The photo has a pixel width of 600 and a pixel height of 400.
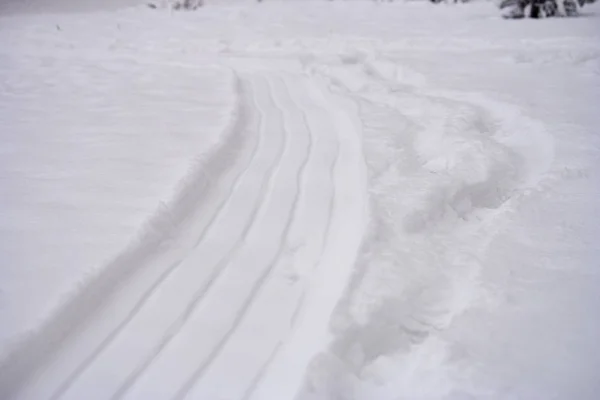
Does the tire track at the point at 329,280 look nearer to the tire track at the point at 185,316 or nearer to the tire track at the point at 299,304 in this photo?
the tire track at the point at 299,304

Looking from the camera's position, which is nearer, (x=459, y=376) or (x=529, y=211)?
(x=459, y=376)

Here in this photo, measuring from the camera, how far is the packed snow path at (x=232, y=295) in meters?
1.21

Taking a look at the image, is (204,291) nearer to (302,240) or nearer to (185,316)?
(185,316)

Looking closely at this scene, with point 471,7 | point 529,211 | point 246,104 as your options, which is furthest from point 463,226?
point 471,7

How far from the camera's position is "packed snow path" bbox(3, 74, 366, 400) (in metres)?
1.21

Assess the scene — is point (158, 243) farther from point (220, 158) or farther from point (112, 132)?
point (112, 132)

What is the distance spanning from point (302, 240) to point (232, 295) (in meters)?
0.36

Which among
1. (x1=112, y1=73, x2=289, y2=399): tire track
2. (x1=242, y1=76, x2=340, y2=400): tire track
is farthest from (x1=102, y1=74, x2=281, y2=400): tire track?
(x1=242, y1=76, x2=340, y2=400): tire track

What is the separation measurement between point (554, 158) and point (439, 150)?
19.0 inches

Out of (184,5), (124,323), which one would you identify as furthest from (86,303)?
(184,5)

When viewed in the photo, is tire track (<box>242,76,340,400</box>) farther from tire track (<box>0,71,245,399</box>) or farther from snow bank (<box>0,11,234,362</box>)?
snow bank (<box>0,11,234,362</box>)

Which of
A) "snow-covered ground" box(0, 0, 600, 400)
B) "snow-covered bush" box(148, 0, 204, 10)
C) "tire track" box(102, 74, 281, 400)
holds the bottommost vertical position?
"tire track" box(102, 74, 281, 400)

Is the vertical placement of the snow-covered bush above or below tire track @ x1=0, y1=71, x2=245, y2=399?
above

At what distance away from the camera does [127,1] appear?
42.6 ft
